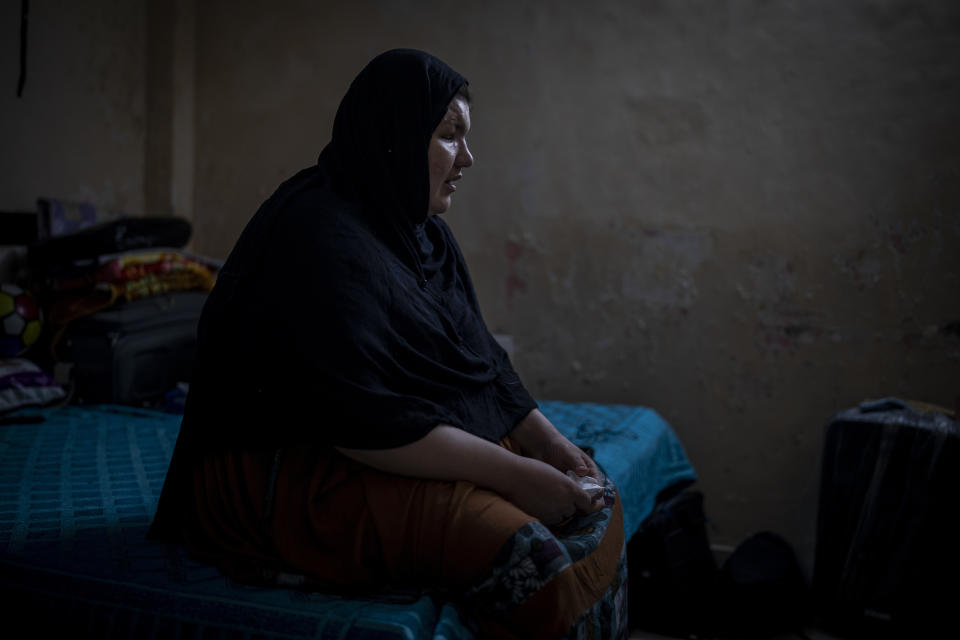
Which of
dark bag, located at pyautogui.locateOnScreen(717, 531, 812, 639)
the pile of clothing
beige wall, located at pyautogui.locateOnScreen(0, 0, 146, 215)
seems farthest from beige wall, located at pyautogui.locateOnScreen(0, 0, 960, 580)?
the pile of clothing

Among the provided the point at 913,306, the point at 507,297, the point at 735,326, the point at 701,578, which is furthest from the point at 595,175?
the point at 701,578

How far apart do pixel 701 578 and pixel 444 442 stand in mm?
1720

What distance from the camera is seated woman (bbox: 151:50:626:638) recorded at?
3.73 ft

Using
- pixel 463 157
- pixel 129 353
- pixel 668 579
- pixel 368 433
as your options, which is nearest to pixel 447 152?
pixel 463 157

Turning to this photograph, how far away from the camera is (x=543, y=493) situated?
4.07ft

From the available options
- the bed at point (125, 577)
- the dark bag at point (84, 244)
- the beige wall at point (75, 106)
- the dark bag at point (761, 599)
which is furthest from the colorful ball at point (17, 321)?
the dark bag at point (761, 599)

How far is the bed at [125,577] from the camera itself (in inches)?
43.6

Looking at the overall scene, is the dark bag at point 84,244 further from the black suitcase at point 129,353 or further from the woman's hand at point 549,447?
the woman's hand at point 549,447

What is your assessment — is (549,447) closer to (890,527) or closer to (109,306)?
(890,527)

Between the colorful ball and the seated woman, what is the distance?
1681mm

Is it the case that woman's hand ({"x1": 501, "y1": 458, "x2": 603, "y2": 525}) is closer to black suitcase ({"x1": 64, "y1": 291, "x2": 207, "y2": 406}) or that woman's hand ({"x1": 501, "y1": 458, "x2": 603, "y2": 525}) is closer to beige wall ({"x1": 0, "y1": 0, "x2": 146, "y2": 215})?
black suitcase ({"x1": 64, "y1": 291, "x2": 207, "y2": 406})

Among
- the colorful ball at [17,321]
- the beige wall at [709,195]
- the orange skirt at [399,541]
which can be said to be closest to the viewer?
the orange skirt at [399,541]

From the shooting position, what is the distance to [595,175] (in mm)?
3240

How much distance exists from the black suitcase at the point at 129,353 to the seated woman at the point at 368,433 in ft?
5.09
